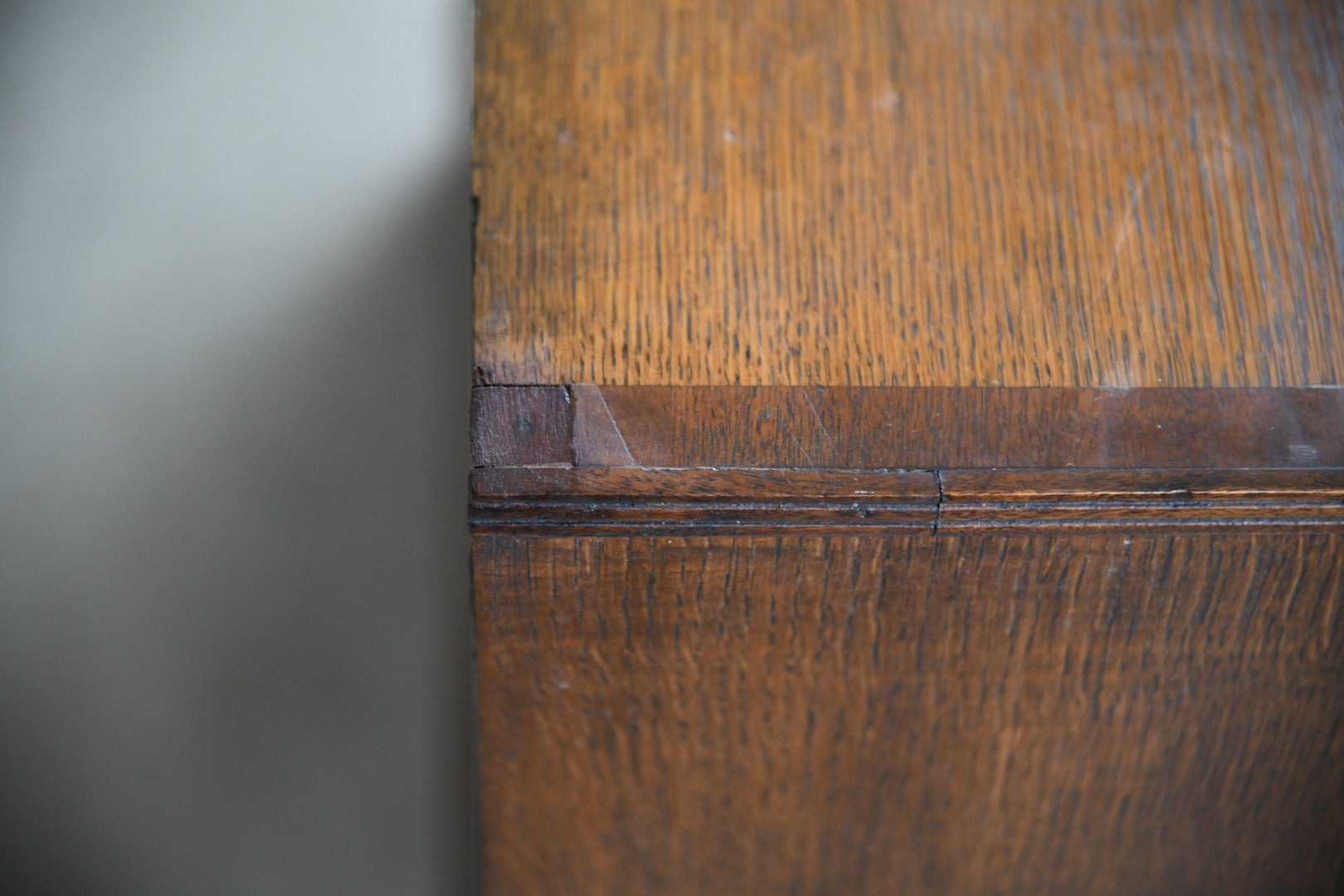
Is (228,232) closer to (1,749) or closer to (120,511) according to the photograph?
(120,511)

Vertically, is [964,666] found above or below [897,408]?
below

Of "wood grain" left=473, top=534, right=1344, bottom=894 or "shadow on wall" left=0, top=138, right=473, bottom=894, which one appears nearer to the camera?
"wood grain" left=473, top=534, right=1344, bottom=894

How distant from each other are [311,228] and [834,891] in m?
0.67

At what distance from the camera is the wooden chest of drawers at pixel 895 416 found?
1.44 feet

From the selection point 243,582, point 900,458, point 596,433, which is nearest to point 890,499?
point 900,458

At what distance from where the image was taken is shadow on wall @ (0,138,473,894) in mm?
734

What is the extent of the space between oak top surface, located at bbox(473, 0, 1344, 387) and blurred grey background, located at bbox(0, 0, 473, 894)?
1.07ft

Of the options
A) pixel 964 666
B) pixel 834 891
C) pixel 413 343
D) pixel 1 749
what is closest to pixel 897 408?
pixel 964 666

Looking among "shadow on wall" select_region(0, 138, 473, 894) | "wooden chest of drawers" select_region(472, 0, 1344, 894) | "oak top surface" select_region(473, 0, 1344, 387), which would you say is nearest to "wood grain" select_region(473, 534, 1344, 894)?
"wooden chest of drawers" select_region(472, 0, 1344, 894)

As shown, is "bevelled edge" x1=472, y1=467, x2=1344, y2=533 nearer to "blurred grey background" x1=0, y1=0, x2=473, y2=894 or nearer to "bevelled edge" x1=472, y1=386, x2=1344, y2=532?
"bevelled edge" x1=472, y1=386, x2=1344, y2=532

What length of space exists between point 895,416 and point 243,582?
0.60m

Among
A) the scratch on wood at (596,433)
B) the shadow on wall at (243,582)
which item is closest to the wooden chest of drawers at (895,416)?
the scratch on wood at (596,433)

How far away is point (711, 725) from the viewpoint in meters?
0.51

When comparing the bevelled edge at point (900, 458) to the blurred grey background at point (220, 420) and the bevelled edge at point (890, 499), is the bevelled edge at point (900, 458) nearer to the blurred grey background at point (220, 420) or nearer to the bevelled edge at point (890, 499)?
the bevelled edge at point (890, 499)
